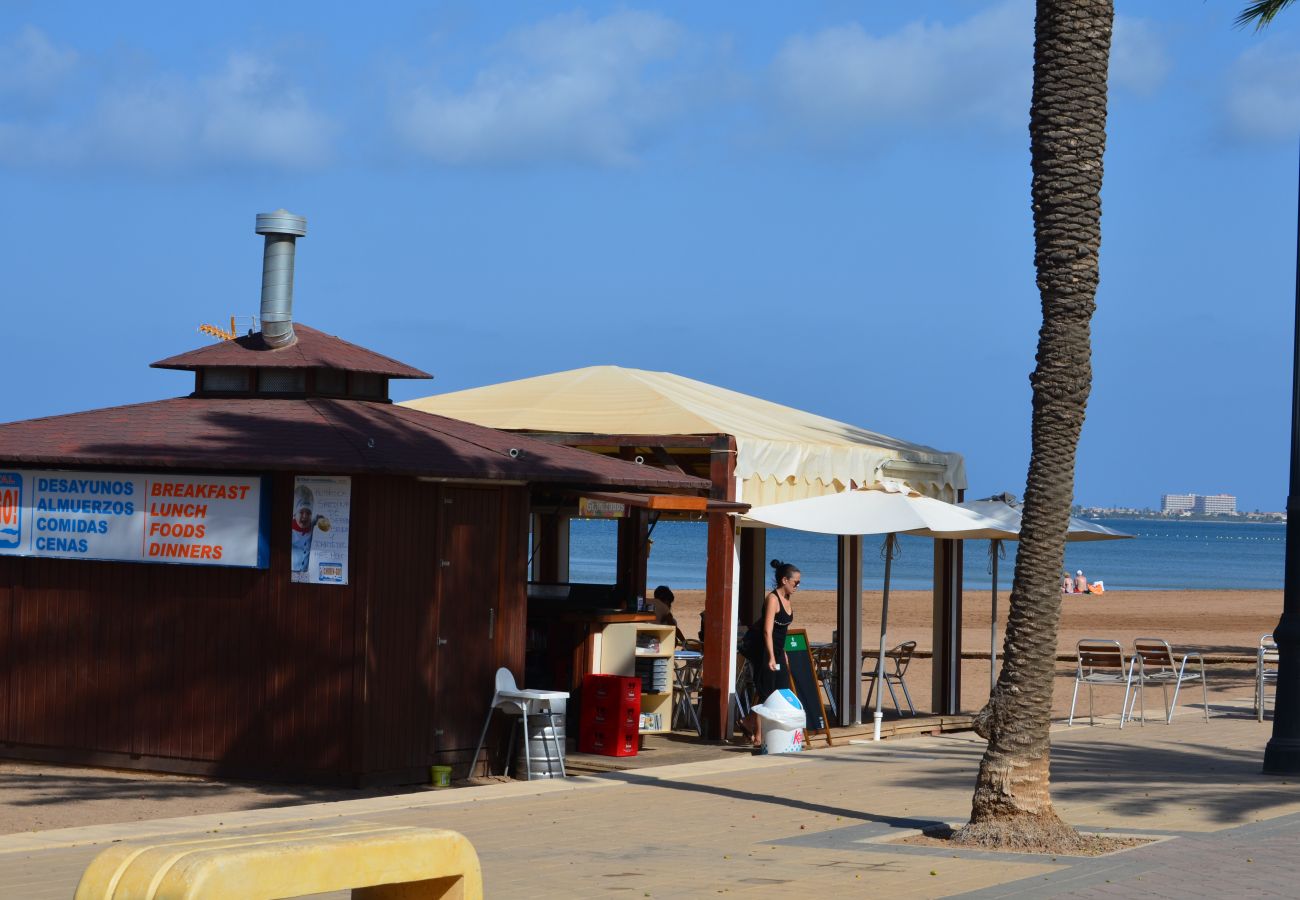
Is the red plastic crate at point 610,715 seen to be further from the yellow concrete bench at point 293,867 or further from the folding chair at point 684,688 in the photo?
the yellow concrete bench at point 293,867

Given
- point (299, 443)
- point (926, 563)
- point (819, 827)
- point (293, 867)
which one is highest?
point (926, 563)

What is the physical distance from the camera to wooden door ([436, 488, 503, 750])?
13.1 m

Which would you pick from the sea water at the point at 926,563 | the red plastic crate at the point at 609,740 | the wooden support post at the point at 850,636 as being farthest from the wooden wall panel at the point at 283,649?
the sea water at the point at 926,563

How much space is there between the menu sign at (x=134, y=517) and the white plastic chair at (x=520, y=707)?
206 cm

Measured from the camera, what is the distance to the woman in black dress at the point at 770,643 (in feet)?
48.0

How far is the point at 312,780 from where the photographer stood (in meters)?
12.5

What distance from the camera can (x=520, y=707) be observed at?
13133mm

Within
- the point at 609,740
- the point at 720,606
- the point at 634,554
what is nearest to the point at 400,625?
the point at 609,740

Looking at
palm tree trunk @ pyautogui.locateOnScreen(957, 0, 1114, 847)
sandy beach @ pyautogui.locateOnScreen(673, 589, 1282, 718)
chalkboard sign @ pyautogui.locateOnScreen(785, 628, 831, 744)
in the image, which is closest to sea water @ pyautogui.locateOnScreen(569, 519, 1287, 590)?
sandy beach @ pyautogui.locateOnScreen(673, 589, 1282, 718)

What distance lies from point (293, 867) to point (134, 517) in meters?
7.81

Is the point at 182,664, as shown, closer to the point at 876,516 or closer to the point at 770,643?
the point at 770,643

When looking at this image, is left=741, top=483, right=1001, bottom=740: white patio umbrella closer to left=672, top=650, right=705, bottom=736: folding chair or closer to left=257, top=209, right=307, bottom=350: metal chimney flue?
left=672, top=650, right=705, bottom=736: folding chair

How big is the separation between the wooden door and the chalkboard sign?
2924 mm

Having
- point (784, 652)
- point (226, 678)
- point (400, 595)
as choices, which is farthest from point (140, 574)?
point (784, 652)
